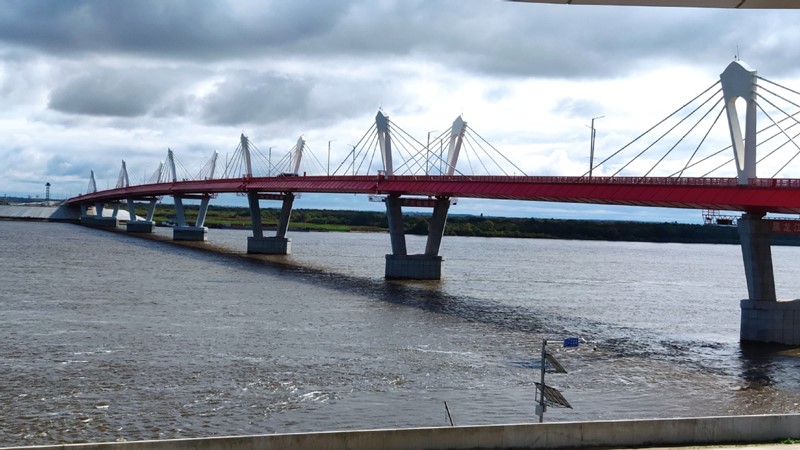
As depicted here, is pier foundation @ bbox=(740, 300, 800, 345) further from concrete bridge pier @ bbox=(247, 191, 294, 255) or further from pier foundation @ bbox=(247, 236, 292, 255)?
pier foundation @ bbox=(247, 236, 292, 255)

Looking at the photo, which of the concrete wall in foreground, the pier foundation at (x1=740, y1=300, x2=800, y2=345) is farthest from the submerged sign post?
the pier foundation at (x1=740, y1=300, x2=800, y2=345)

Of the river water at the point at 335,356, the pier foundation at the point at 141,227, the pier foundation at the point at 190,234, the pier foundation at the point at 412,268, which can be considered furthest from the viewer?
the pier foundation at the point at 141,227

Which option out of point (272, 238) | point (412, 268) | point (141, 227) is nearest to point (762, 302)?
point (412, 268)

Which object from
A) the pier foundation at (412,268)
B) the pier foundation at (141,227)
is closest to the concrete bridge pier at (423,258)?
the pier foundation at (412,268)

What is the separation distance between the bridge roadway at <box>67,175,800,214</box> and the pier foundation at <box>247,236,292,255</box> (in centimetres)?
2107

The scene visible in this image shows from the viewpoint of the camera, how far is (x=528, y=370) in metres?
38.2

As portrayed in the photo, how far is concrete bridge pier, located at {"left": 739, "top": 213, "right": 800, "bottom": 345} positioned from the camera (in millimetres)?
49688

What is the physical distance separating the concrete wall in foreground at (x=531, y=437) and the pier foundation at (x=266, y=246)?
105 metres

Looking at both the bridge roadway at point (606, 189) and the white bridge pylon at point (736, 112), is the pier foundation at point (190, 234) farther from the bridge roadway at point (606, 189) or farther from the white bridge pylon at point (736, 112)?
the white bridge pylon at point (736, 112)

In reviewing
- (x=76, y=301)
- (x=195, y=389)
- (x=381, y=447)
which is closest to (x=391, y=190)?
(x=76, y=301)

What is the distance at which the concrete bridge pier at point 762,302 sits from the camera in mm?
49688

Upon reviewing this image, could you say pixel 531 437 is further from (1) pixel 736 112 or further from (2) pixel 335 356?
(1) pixel 736 112

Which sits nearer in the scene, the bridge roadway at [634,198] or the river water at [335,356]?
the river water at [335,356]

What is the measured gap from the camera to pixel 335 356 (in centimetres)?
4016
